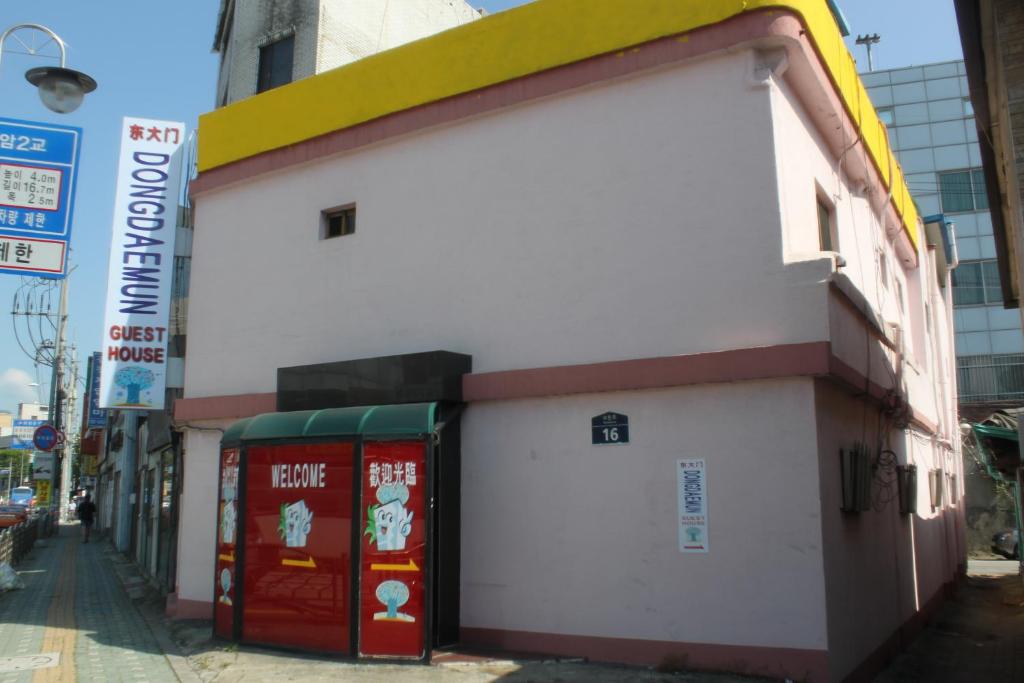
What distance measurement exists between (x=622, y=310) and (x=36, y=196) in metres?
6.94

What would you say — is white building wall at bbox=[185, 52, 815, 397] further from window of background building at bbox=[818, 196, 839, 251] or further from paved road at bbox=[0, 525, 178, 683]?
paved road at bbox=[0, 525, 178, 683]

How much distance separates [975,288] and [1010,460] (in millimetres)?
23713

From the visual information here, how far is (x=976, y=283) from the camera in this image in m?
39.0

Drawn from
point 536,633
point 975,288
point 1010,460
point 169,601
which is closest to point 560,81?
point 536,633

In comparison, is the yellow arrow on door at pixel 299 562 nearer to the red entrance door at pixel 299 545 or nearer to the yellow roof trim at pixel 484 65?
the red entrance door at pixel 299 545

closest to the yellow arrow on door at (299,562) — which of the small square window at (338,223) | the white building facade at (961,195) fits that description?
the small square window at (338,223)

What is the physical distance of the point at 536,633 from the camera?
9.27m

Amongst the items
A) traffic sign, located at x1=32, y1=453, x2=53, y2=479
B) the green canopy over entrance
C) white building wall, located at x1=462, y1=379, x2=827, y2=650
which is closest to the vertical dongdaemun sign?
the green canopy over entrance

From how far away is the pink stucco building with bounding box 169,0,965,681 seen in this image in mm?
8320

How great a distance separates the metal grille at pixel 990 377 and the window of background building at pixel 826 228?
30107mm

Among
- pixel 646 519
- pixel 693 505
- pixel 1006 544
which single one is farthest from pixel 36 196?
pixel 1006 544

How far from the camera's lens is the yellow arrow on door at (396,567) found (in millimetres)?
9094

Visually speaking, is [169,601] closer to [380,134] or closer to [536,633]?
[536,633]

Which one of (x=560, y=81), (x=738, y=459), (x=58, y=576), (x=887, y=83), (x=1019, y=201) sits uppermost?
(x=887, y=83)
